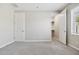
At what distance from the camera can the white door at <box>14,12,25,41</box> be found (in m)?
9.18

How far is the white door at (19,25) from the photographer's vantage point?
918 cm

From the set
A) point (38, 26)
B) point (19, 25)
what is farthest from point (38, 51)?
point (19, 25)

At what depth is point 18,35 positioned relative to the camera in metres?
9.18

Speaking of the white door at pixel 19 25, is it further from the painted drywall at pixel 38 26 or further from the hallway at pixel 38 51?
the hallway at pixel 38 51

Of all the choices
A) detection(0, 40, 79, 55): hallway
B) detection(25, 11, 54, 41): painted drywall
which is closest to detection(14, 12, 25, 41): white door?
detection(25, 11, 54, 41): painted drywall

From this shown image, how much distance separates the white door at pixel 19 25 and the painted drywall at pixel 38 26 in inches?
11.4

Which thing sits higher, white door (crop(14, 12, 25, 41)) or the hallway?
white door (crop(14, 12, 25, 41))

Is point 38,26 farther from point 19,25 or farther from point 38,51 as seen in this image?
point 38,51

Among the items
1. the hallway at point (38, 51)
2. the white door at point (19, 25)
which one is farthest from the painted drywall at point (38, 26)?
the hallway at point (38, 51)

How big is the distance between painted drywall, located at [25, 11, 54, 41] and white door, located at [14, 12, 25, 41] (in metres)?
0.29

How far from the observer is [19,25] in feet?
30.5

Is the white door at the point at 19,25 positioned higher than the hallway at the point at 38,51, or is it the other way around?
the white door at the point at 19,25

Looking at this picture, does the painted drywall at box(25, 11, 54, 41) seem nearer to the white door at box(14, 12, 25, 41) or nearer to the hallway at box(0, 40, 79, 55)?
the white door at box(14, 12, 25, 41)
